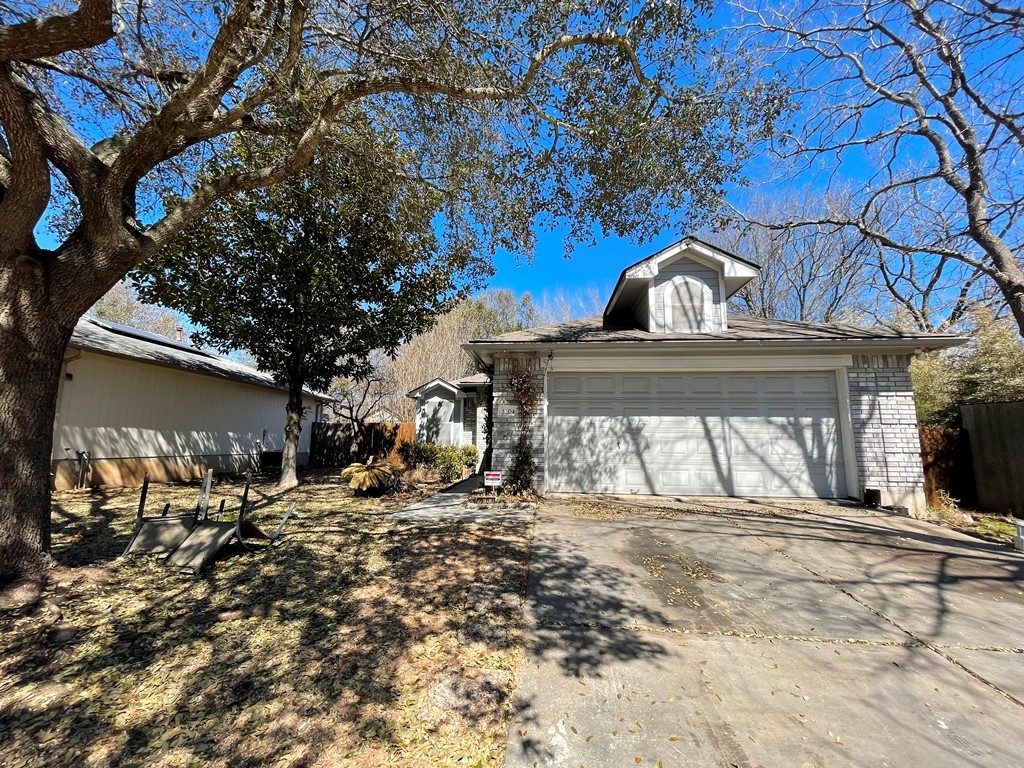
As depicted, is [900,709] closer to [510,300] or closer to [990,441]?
[990,441]

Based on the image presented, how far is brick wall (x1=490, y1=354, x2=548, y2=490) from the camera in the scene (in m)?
8.15

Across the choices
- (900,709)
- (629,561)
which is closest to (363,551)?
(629,561)

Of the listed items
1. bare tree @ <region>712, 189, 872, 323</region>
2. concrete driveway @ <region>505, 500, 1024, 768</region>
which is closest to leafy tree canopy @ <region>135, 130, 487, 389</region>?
concrete driveway @ <region>505, 500, 1024, 768</region>

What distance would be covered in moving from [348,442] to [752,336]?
14.5 metres

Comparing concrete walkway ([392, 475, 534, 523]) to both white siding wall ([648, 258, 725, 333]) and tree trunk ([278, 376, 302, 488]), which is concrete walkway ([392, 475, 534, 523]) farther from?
white siding wall ([648, 258, 725, 333])

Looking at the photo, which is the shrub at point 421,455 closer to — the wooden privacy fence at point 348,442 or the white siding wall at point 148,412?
the wooden privacy fence at point 348,442

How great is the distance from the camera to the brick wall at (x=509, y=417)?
8.15m

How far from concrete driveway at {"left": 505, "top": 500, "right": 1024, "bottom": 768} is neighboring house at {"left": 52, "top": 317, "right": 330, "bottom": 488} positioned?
572 centimetres

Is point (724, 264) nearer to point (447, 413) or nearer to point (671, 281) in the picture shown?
point (671, 281)

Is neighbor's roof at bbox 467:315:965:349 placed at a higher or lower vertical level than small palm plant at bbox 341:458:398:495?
higher

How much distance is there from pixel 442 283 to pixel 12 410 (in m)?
7.55

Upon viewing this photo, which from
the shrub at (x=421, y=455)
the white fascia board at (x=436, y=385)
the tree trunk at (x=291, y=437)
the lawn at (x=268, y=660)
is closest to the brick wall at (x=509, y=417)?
the lawn at (x=268, y=660)

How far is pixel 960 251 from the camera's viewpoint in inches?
366

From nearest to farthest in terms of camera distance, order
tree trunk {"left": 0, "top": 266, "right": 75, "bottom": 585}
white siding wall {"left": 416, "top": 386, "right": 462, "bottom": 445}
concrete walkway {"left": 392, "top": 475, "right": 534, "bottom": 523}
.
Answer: tree trunk {"left": 0, "top": 266, "right": 75, "bottom": 585}
concrete walkway {"left": 392, "top": 475, "right": 534, "bottom": 523}
white siding wall {"left": 416, "top": 386, "right": 462, "bottom": 445}
